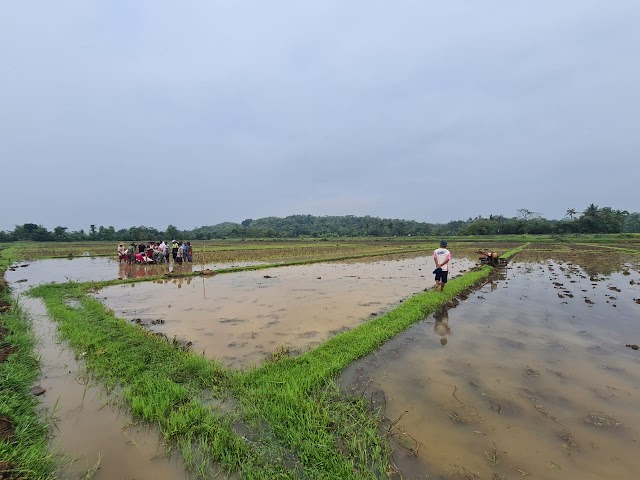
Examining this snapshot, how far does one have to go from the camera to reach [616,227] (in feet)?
205

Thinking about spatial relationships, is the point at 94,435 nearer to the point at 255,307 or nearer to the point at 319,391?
the point at 319,391

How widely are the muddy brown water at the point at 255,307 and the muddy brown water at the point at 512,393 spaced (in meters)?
1.92

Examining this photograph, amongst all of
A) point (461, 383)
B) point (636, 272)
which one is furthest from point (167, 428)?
point (636, 272)

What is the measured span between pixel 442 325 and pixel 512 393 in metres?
3.29

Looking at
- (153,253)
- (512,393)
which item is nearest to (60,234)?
(153,253)

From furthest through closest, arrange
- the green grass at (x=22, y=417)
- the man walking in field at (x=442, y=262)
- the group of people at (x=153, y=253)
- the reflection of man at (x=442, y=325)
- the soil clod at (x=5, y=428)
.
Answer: the group of people at (x=153, y=253) < the man walking in field at (x=442, y=262) < the reflection of man at (x=442, y=325) < the soil clod at (x=5, y=428) < the green grass at (x=22, y=417)

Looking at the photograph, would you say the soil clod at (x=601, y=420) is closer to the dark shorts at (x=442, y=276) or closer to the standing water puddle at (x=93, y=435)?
the standing water puddle at (x=93, y=435)

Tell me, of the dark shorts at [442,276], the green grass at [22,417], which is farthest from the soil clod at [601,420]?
the dark shorts at [442,276]

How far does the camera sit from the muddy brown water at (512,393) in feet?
10.5

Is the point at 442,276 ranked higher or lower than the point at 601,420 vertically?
higher

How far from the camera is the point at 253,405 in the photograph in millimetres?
4113

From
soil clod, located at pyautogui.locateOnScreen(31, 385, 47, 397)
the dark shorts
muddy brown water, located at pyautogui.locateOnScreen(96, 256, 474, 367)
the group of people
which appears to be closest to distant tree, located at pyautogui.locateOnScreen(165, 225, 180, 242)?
the group of people

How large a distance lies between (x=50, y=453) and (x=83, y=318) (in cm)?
572

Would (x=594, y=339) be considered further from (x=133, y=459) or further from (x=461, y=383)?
(x=133, y=459)
